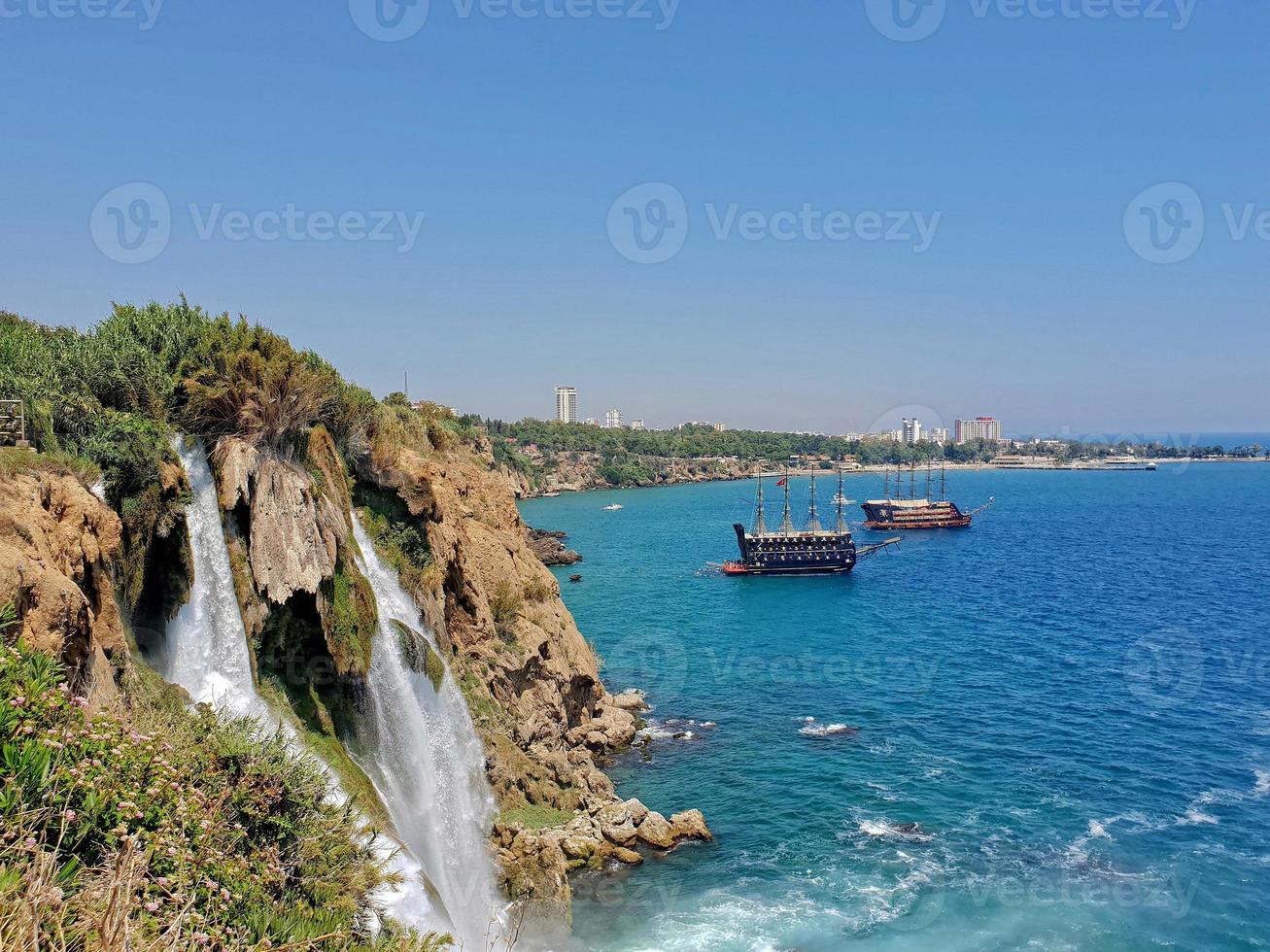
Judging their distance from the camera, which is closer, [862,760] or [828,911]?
[828,911]

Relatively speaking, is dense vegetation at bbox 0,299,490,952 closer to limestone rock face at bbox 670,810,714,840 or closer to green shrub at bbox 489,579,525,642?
green shrub at bbox 489,579,525,642

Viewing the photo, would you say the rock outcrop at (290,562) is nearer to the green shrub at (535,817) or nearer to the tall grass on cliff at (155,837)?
the tall grass on cliff at (155,837)

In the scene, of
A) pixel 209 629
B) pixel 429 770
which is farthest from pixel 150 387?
pixel 429 770

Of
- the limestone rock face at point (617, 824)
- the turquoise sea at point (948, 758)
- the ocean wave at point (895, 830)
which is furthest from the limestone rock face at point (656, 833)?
the ocean wave at point (895, 830)

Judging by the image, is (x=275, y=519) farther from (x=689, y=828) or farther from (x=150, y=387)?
(x=689, y=828)

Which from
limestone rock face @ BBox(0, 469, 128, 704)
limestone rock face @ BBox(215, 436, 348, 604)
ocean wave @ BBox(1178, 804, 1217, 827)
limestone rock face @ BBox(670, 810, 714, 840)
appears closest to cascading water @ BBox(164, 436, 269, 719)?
limestone rock face @ BBox(215, 436, 348, 604)

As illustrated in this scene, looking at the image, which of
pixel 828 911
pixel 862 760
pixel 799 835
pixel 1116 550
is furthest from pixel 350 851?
pixel 1116 550

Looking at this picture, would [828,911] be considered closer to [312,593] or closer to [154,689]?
[312,593]
